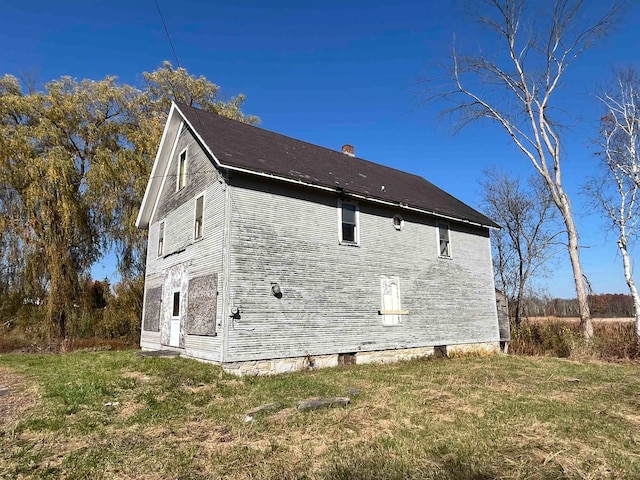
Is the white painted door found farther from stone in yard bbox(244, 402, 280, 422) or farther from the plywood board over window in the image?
stone in yard bbox(244, 402, 280, 422)

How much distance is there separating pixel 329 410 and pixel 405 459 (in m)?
2.40

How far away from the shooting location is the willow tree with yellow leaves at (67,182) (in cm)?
1769

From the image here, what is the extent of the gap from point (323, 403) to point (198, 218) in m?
7.76

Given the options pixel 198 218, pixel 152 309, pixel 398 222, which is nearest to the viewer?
pixel 198 218

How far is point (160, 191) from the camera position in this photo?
644 inches

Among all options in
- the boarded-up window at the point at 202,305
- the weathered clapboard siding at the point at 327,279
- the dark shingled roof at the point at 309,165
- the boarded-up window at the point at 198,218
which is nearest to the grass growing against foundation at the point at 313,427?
the boarded-up window at the point at 202,305

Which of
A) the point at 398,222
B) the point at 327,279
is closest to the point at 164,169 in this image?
the point at 327,279

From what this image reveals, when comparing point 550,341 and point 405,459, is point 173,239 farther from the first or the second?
point 550,341

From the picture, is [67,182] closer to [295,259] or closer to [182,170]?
[182,170]

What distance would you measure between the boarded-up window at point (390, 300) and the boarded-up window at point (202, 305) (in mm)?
5542

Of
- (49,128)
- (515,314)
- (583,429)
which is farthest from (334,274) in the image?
(515,314)

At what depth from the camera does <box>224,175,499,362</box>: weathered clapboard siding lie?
10.7 meters

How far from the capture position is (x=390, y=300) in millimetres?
13602

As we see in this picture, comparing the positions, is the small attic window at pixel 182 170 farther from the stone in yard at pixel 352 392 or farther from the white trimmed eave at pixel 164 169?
A: the stone in yard at pixel 352 392
